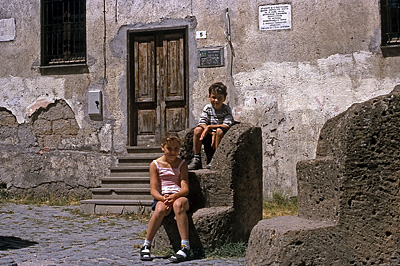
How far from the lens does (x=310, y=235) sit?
3.85m

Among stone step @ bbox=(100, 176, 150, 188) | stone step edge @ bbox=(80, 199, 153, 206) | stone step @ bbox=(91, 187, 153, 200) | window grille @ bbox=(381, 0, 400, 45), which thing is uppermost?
window grille @ bbox=(381, 0, 400, 45)

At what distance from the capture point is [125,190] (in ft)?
29.6

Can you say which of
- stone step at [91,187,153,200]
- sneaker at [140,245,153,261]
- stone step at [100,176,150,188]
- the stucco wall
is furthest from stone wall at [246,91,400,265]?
the stucco wall

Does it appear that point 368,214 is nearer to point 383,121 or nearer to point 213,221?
point 383,121

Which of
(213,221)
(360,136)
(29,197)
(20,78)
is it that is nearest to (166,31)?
(20,78)

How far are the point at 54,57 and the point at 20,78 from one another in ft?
2.57

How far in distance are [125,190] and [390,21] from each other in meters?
5.13

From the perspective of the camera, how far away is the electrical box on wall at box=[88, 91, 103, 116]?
10.6 m

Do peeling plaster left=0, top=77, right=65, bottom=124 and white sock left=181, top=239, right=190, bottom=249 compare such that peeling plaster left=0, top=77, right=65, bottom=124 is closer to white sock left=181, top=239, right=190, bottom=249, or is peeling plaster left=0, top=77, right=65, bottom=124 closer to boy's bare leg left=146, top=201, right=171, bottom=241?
boy's bare leg left=146, top=201, right=171, bottom=241

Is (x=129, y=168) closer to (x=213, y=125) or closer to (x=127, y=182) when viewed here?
(x=127, y=182)

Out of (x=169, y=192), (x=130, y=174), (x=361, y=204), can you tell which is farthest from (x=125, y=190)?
(x=361, y=204)

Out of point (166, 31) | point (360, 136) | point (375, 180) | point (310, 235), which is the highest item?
point (166, 31)

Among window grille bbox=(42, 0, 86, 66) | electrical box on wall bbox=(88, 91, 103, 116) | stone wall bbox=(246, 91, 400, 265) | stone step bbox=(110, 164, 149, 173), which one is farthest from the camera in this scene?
window grille bbox=(42, 0, 86, 66)

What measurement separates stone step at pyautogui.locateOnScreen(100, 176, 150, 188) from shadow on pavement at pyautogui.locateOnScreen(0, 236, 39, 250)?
2.81m
